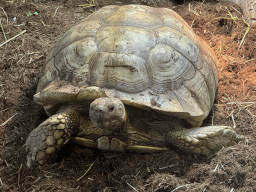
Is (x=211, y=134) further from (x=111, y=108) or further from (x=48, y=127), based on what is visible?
(x=48, y=127)

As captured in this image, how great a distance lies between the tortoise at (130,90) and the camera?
274 cm

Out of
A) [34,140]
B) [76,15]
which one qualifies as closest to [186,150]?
[34,140]

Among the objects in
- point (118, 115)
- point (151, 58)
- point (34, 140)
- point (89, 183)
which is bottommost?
point (89, 183)

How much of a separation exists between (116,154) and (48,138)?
0.68m

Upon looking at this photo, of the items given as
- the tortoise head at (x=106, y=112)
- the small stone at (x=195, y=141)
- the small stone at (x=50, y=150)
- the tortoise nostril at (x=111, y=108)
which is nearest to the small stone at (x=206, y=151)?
the small stone at (x=195, y=141)

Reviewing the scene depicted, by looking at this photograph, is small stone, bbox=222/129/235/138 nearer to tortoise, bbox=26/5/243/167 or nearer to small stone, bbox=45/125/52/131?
tortoise, bbox=26/5/243/167

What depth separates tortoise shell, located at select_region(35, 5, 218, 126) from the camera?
8.98 feet

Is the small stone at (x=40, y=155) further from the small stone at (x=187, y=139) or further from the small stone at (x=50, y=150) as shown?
the small stone at (x=187, y=139)

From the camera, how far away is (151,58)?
2.85 metres

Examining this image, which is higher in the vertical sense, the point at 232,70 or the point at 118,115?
the point at 118,115

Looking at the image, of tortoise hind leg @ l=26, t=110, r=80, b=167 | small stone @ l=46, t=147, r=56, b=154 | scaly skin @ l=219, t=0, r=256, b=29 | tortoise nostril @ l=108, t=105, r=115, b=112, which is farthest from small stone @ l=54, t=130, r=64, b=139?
scaly skin @ l=219, t=0, r=256, b=29

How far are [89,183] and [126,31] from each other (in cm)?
145

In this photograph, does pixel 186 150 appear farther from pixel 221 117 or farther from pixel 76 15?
pixel 76 15

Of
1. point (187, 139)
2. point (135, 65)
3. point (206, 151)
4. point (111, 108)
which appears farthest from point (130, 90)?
point (206, 151)
